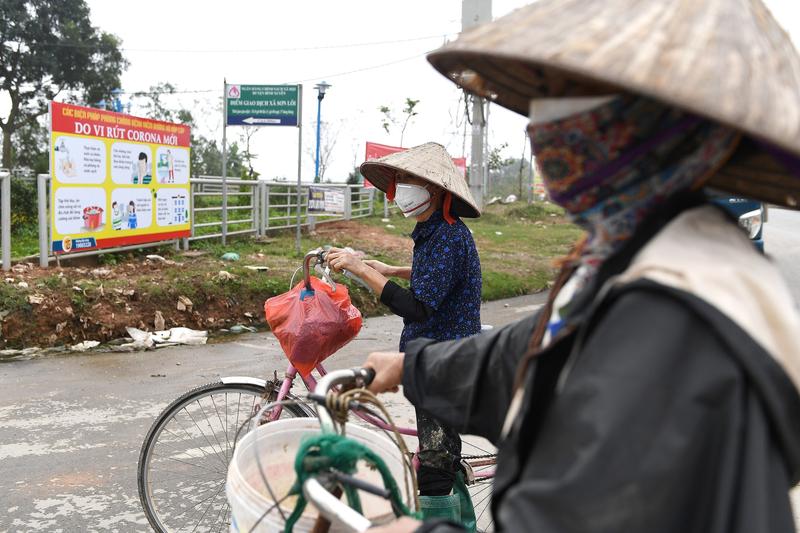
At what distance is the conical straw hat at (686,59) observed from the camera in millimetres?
996

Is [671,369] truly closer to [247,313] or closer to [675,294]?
[675,294]

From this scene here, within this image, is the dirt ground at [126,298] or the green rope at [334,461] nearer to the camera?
the green rope at [334,461]

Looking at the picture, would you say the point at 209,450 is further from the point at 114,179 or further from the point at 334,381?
the point at 114,179

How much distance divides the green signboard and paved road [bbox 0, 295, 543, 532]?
5608mm

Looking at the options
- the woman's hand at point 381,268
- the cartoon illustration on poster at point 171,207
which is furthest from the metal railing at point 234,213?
the woman's hand at point 381,268

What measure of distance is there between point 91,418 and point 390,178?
278 cm

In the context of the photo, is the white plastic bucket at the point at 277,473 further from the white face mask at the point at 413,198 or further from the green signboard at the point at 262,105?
the green signboard at the point at 262,105

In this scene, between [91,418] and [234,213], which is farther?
[234,213]

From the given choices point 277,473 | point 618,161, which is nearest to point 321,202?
point 277,473

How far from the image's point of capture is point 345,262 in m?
3.18

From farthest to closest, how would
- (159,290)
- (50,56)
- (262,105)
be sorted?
(50,56) → (262,105) → (159,290)

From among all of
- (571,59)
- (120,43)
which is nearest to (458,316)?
(571,59)

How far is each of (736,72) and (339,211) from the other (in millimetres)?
12661

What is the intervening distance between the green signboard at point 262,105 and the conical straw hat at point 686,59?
11.2 metres
